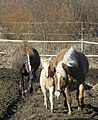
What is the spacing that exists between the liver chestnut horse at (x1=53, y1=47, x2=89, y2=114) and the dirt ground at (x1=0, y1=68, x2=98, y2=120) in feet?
1.05

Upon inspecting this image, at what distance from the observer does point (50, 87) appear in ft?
25.4

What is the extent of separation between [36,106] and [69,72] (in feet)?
5.07

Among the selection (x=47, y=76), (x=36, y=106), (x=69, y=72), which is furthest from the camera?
(x=36, y=106)

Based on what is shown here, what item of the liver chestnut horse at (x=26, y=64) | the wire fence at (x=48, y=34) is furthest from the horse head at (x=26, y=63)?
the wire fence at (x=48, y=34)

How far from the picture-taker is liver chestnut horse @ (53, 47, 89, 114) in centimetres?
708

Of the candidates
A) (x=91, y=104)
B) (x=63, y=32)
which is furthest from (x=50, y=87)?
(x=63, y=32)

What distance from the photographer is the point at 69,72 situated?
7523mm

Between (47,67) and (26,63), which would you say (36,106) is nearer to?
(47,67)

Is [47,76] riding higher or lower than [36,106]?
higher

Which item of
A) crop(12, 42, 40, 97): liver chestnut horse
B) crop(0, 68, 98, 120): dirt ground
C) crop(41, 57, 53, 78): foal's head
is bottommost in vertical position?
crop(0, 68, 98, 120): dirt ground

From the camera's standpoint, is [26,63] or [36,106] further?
[26,63]

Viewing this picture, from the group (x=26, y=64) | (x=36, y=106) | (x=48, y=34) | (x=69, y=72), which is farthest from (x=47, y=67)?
(x=48, y=34)

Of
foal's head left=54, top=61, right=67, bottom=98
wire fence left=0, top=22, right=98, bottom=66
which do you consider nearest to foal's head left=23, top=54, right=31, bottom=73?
foal's head left=54, top=61, right=67, bottom=98

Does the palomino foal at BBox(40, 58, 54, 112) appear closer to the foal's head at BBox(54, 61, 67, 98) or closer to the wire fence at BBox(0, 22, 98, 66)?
the foal's head at BBox(54, 61, 67, 98)
